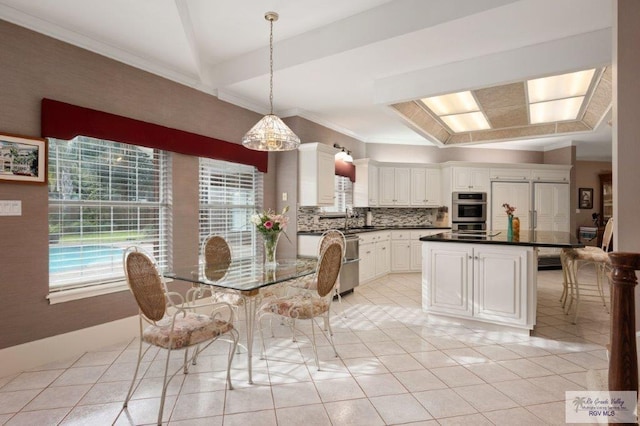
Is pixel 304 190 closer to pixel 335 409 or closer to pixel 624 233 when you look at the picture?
pixel 335 409

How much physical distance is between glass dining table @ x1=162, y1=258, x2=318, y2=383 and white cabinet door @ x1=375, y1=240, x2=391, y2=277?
2950mm

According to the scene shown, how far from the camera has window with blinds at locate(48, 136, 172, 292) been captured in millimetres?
2938

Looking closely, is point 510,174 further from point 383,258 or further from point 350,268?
point 350,268

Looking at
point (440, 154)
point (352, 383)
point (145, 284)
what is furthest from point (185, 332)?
point (440, 154)

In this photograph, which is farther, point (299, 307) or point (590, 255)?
point (590, 255)

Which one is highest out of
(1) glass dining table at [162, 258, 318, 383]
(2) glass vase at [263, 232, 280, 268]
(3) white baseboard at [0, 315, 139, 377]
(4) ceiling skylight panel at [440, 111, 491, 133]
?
(4) ceiling skylight panel at [440, 111, 491, 133]

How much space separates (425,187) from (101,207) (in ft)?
19.0

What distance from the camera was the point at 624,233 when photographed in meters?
1.98

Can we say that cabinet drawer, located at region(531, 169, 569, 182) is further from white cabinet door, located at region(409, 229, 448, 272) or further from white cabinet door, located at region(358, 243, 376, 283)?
white cabinet door, located at region(358, 243, 376, 283)

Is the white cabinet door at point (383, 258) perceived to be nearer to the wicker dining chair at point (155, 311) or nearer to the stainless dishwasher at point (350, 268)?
the stainless dishwasher at point (350, 268)

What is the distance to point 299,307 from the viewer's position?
2797 mm

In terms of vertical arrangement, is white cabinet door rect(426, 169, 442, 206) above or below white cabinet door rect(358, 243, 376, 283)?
above

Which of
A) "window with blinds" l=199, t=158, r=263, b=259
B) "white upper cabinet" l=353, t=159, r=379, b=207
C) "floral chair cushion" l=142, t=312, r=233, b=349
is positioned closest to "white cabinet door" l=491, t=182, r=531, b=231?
"white upper cabinet" l=353, t=159, r=379, b=207

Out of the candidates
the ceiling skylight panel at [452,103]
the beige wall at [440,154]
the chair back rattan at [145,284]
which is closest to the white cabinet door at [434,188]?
the beige wall at [440,154]
